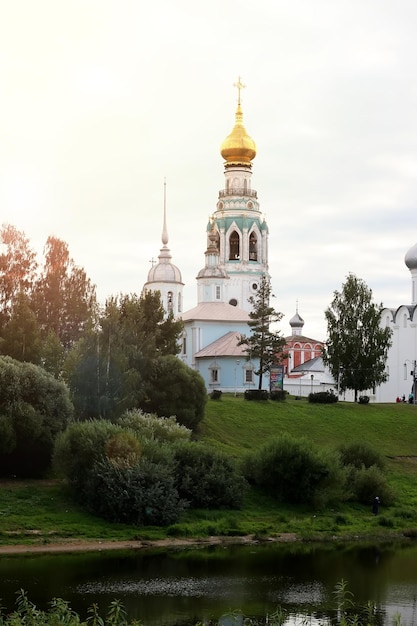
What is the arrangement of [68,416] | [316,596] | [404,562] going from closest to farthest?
[316,596] → [404,562] → [68,416]

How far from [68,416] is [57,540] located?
25.8 feet

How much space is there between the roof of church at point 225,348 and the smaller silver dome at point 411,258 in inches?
522

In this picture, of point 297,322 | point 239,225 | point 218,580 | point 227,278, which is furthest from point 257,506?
point 297,322

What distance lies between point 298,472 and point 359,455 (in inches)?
200

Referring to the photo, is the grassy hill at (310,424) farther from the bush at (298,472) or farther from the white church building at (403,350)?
the white church building at (403,350)

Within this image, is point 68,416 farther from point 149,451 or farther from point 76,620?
point 76,620

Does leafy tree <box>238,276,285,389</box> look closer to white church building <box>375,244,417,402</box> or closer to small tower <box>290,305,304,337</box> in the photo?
white church building <box>375,244,417,402</box>

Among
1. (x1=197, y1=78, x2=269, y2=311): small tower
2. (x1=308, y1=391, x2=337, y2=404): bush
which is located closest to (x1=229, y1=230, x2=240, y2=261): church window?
(x1=197, y1=78, x2=269, y2=311): small tower

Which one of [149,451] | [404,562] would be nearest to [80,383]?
[149,451]

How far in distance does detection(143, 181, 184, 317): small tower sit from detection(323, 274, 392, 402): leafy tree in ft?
86.4

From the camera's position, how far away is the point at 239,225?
99.6 m

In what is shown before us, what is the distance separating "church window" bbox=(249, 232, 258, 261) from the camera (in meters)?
100

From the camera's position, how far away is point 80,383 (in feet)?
148

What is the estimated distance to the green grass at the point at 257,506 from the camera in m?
36.1
